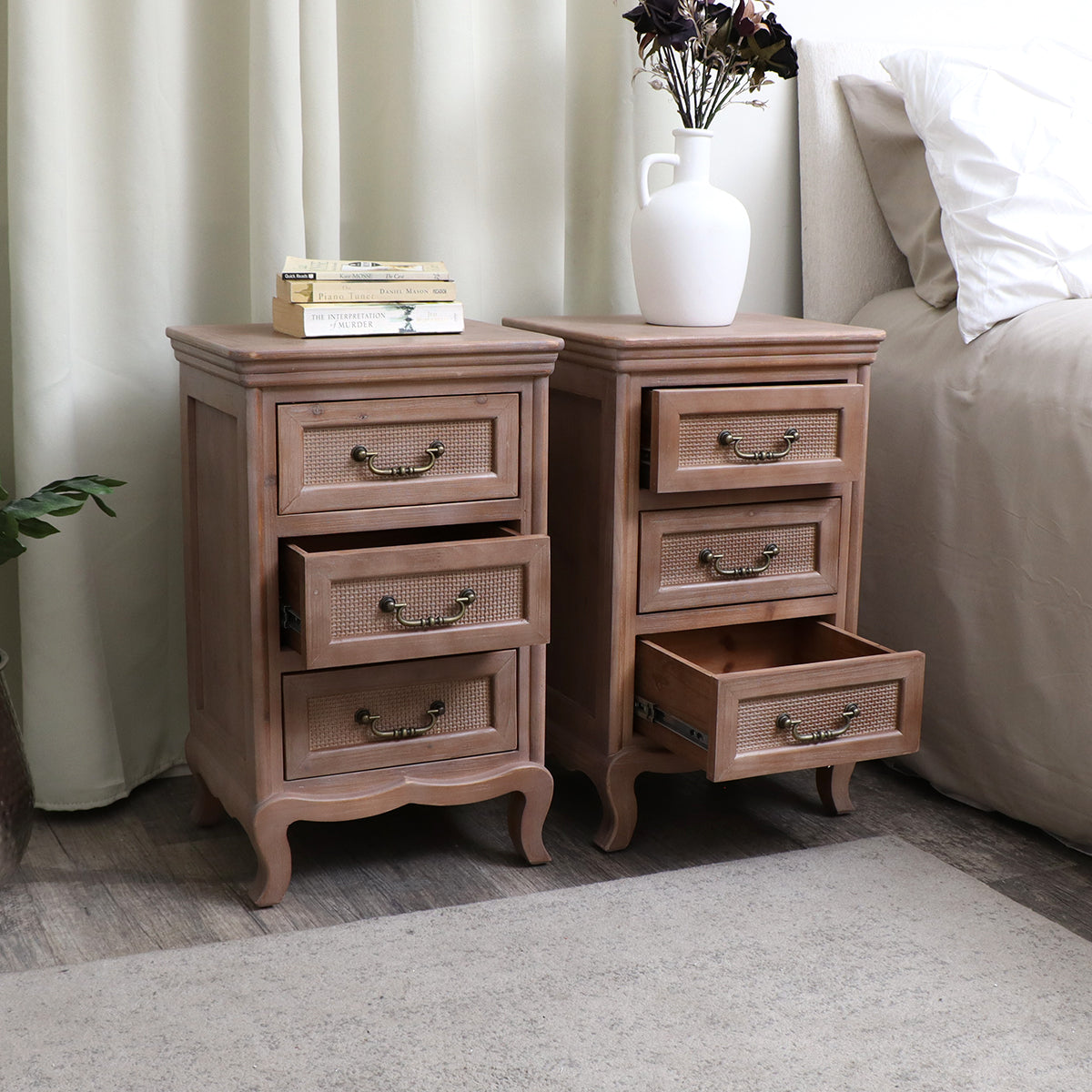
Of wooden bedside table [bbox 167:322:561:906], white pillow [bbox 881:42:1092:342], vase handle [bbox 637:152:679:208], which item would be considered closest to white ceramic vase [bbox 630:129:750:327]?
vase handle [bbox 637:152:679:208]

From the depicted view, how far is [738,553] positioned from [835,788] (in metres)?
0.38

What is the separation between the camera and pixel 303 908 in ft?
4.92

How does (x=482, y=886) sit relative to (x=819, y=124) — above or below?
below

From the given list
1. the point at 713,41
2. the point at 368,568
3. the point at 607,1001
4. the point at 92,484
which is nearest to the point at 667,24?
the point at 713,41

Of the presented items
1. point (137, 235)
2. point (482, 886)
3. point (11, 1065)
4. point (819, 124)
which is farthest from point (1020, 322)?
point (11, 1065)

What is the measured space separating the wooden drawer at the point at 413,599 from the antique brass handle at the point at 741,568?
260 millimetres

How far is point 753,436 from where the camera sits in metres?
1.58

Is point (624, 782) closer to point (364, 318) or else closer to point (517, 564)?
point (517, 564)

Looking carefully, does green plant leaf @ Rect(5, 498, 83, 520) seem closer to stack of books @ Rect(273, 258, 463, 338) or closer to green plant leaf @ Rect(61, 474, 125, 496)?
green plant leaf @ Rect(61, 474, 125, 496)

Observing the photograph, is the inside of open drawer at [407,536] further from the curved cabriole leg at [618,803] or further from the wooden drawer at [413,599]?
the curved cabriole leg at [618,803]

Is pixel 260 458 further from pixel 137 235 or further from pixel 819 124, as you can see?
pixel 819 124

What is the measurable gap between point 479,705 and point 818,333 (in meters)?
0.62

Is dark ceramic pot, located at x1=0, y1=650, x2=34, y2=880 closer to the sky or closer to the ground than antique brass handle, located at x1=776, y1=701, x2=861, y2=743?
closer to the ground

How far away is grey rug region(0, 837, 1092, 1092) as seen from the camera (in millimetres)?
1169
